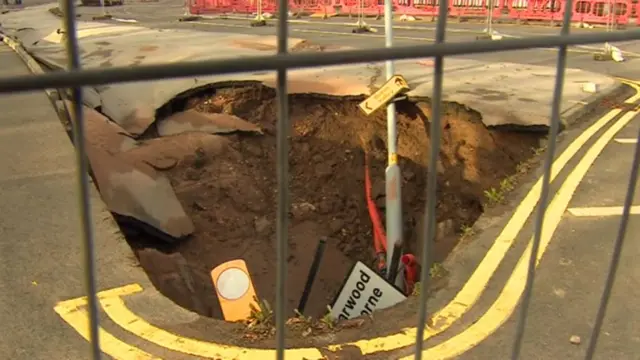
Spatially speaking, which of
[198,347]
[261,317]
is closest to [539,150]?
[261,317]

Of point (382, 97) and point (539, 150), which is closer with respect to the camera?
point (382, 97)

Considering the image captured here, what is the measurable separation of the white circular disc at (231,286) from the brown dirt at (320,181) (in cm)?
122

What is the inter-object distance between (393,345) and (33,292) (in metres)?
2.13

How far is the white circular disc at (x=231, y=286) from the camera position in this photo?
12.8 feet

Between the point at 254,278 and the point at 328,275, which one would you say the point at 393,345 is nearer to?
the point at 254,278

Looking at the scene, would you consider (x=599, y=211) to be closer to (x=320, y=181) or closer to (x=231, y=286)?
(x=231, y=286)

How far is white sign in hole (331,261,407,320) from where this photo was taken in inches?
170

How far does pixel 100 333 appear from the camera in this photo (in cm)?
328

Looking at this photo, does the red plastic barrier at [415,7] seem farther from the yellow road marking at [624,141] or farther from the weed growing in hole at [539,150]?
the weed growing in hole at [539,150]

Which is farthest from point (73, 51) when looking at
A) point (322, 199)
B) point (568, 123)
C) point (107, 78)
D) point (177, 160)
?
point (568, 123)

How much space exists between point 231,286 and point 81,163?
2674 millimetres

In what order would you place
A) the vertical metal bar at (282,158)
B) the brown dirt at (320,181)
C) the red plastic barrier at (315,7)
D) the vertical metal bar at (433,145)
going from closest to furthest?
the vertical metal bar at (282,158) < the vertical metal bar at (433,145) < the brown dirt at (320,181) < the red plastic barrier at (315,7)

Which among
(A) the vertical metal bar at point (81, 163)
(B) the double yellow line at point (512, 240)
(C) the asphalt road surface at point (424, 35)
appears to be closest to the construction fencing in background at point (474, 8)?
(C) the asphalt road surface at point (424, 35)

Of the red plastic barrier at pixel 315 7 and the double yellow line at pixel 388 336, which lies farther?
the red plastic barrier at pixel 315 7
